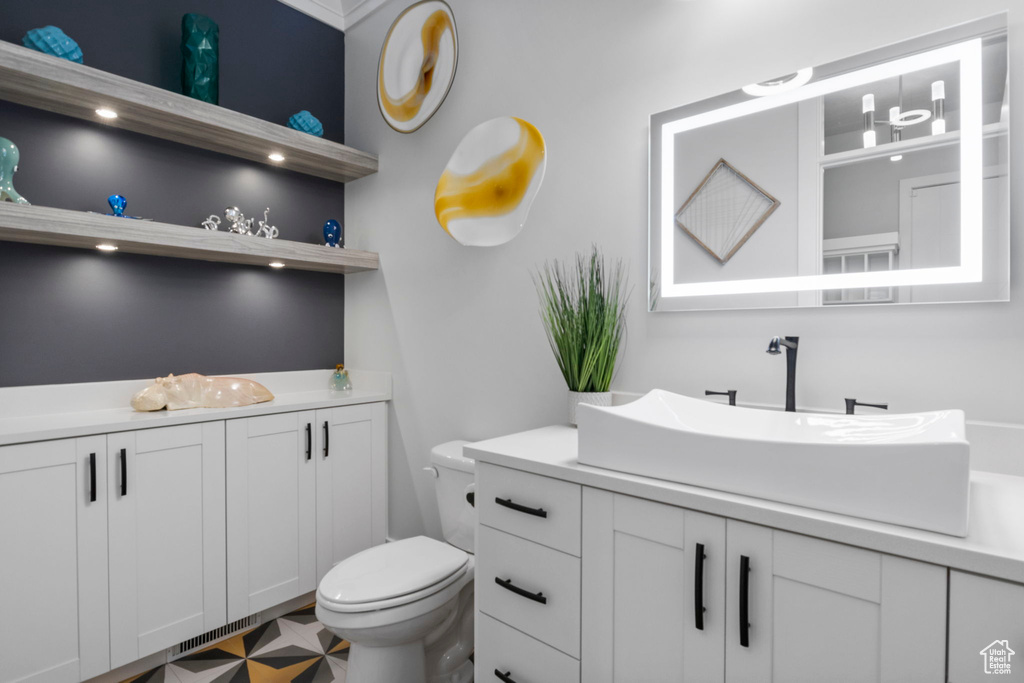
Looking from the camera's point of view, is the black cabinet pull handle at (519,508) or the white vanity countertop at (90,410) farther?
the white vanity countertop at (90,410)

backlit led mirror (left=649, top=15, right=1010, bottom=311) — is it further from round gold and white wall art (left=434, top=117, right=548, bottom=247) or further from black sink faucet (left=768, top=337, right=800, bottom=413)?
round gold and white wall art (left=434, top=117, right=548, bottom=247)

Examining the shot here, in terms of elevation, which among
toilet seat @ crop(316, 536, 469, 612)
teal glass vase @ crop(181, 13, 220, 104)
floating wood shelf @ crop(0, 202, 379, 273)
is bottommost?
toilet seat @ crop(316, 536, 469, 612)

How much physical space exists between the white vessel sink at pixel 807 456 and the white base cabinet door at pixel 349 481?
146 cm

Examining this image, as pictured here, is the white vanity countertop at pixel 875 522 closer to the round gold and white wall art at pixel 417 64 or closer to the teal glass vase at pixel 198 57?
the round gold and white wall art at pixel 417 64

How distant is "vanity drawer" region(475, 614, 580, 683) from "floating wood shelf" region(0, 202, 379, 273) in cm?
169

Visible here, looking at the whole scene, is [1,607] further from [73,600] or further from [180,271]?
[180,271]

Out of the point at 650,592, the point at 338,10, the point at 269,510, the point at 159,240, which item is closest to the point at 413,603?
the point at 650,592

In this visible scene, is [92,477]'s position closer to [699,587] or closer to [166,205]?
[166,205]

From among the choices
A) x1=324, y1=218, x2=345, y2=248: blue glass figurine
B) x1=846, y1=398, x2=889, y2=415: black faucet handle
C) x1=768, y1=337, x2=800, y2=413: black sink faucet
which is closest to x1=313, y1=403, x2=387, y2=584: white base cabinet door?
x1=324, y1=218, x2=345, y2=248: blue glass figurine

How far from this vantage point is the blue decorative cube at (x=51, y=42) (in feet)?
5.57

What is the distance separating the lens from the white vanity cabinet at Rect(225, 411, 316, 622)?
1.99m

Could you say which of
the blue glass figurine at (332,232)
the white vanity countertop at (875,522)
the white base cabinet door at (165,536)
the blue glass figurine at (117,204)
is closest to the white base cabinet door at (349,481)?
the white base cabinet door at (165,536)

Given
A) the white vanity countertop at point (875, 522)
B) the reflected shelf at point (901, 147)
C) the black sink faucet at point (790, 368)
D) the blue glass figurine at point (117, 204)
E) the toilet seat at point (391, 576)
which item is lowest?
the toilet seat at point (391, 576)

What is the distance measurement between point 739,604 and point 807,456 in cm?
29
